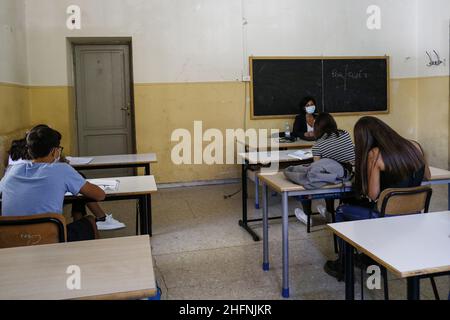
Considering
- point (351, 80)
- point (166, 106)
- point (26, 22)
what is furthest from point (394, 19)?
point (26, 22)

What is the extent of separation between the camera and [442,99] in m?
6.36

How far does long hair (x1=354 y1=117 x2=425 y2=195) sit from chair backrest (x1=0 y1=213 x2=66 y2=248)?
66.3 inches

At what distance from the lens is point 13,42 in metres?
5.12

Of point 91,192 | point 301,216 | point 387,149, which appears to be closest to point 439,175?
point 387,149

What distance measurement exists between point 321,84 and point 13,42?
169 inches

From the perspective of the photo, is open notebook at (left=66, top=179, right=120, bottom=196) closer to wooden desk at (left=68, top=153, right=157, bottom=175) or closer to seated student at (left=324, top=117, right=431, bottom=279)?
wooden desk at (left=68, top=153, right=157, bottom=175)

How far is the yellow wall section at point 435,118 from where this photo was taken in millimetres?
6348

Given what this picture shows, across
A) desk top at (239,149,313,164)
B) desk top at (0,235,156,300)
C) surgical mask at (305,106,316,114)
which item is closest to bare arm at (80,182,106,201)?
desk top at (0,235,156,300)

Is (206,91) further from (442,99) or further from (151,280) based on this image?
(151,280)

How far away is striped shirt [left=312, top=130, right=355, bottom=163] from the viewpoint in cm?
322

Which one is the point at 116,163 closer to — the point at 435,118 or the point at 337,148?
the point at 337,148

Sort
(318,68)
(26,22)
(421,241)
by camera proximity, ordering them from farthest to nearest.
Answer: (318,68)
(26,22)
(421,241)

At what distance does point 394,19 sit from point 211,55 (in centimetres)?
301

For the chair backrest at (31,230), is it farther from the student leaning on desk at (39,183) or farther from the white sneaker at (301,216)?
the white sneaker at (301,216)
